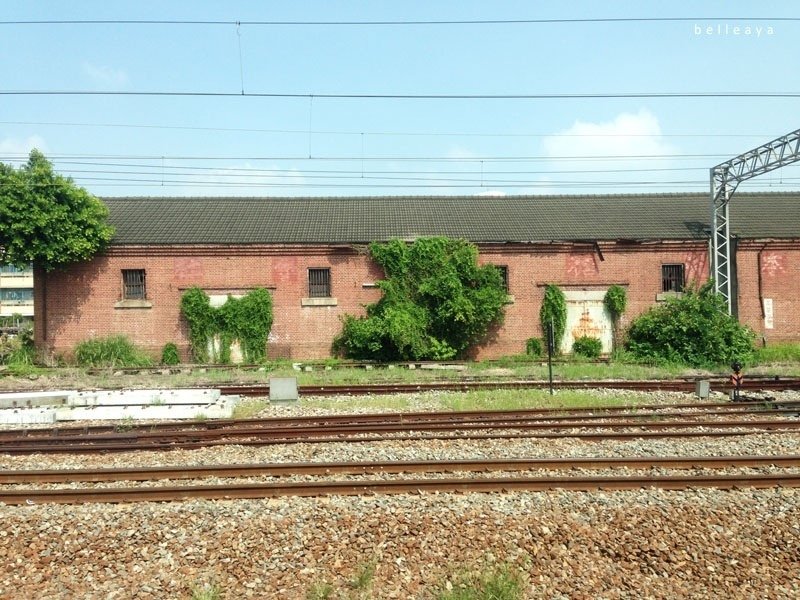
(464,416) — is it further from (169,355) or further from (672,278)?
(672,278)

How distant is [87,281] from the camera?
78.7 ft

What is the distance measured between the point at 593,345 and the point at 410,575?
20433 mm

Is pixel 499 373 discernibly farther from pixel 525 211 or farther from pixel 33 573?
pixel 33 573

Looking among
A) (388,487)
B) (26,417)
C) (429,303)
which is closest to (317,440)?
(388,487)

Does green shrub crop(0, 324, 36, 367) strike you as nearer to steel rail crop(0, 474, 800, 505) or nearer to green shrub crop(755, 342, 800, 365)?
steel rail crop(0, 474, 800, 505)

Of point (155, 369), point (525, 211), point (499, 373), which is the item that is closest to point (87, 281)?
point (155, 369)

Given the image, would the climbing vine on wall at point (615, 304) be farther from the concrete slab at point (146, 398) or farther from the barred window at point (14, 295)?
the barred window at point (14, 295)

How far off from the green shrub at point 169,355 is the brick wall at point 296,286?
1.12 feet

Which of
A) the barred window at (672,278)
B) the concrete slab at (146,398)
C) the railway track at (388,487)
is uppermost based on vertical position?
the barred window at (672,278)

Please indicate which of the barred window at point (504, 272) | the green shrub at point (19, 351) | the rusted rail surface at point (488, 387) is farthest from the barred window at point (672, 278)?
the green shrub at point (19, 351)

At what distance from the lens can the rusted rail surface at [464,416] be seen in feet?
36.2

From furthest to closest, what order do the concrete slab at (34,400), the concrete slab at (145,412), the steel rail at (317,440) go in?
the concrete slab at (34,400)
the concrete slab at (145,412)
the steel rail at (317,440)

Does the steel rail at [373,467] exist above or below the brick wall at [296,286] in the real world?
below

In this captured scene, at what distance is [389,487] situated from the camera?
7.34 meters
